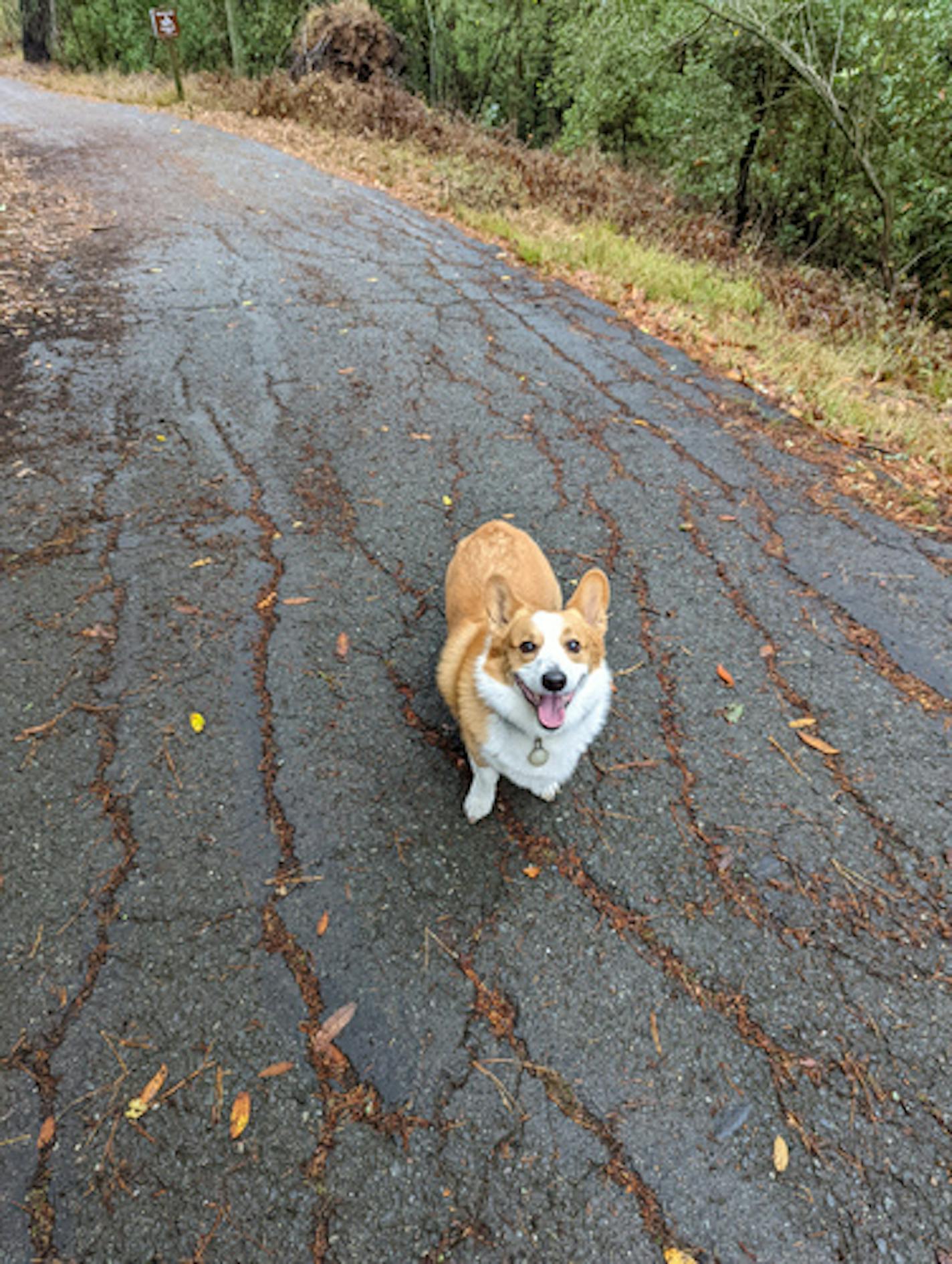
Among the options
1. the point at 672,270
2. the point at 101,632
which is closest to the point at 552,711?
the point at 101,632

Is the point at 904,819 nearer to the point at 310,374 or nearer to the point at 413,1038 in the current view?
the point at 413,1038

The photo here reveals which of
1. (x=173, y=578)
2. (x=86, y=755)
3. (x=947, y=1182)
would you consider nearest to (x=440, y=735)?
(x=86, y=755)

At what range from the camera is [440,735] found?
9.28ft

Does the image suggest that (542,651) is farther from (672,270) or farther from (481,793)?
(672,270)

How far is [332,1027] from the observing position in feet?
6.55

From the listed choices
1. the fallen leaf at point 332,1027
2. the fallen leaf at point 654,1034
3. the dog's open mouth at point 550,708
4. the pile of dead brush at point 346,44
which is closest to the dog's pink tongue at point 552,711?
the dog's open mouth at point 550,708

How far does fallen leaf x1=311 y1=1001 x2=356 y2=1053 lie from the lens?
1.96m

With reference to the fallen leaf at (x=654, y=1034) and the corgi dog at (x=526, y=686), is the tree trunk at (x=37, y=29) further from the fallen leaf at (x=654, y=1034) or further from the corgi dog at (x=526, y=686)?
the fallen leaf at (x=654, y=1034)

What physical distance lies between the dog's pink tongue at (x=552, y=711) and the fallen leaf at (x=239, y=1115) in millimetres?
1357

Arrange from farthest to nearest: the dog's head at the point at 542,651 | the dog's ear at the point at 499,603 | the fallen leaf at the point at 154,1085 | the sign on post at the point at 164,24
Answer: the sign on post at the point at 164,24 < the dog's ear at the point at 499,603 < the dog's head at the point at 542,651 < the fallen leaf at the point at 154,1085

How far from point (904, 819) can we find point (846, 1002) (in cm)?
82

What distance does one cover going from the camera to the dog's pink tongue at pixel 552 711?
2.19 m

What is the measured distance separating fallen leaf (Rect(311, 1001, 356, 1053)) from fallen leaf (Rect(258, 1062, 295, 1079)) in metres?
0.08

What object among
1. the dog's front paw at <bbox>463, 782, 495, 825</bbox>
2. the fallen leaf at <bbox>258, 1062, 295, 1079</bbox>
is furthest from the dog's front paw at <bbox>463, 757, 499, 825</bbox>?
the fallen leaf at <bbox>258, 1062, 295, 1079</bbox>
